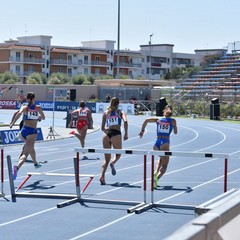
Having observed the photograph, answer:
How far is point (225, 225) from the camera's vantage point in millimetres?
5285

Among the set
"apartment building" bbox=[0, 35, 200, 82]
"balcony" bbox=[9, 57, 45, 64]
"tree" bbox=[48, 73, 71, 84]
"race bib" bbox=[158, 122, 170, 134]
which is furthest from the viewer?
"apartment building" bbox=[0, 35, 200, 82]

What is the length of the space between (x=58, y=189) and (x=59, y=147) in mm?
12124

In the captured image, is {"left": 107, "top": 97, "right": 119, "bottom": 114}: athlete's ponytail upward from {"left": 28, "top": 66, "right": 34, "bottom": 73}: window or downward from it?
downward

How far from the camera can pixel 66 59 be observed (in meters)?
111

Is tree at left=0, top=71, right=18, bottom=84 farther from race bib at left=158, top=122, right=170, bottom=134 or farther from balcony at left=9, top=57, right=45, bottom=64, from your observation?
race bib at left=158, top=122, right=170, bottom=134

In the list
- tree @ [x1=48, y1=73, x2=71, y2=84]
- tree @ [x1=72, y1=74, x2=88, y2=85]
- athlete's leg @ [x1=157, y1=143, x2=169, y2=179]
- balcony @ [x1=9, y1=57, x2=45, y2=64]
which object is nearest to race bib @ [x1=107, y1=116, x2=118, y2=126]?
athlete's leg @ [x1=157, y1=143, x2=169, y2=179]

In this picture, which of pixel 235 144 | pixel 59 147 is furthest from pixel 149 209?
pixel 235 144

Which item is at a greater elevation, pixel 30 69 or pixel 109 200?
pixel 30 69

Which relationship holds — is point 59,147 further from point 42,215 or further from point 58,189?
point 42,215

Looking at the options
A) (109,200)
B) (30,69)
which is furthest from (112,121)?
(30,69)

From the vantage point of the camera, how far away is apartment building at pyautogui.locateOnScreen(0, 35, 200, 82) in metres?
106

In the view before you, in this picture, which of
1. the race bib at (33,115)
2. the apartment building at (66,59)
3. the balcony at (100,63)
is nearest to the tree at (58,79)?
the apartment building at (66,59)

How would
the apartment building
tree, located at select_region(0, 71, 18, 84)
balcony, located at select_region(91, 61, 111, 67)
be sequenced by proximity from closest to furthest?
1. tree, located at select_region(0, 71, 18, 84)
2. the apartment building
3. balcony, located at select_region(91, 61, 111, 67)

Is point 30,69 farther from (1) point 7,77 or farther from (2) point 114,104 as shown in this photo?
(2) point 114,104
